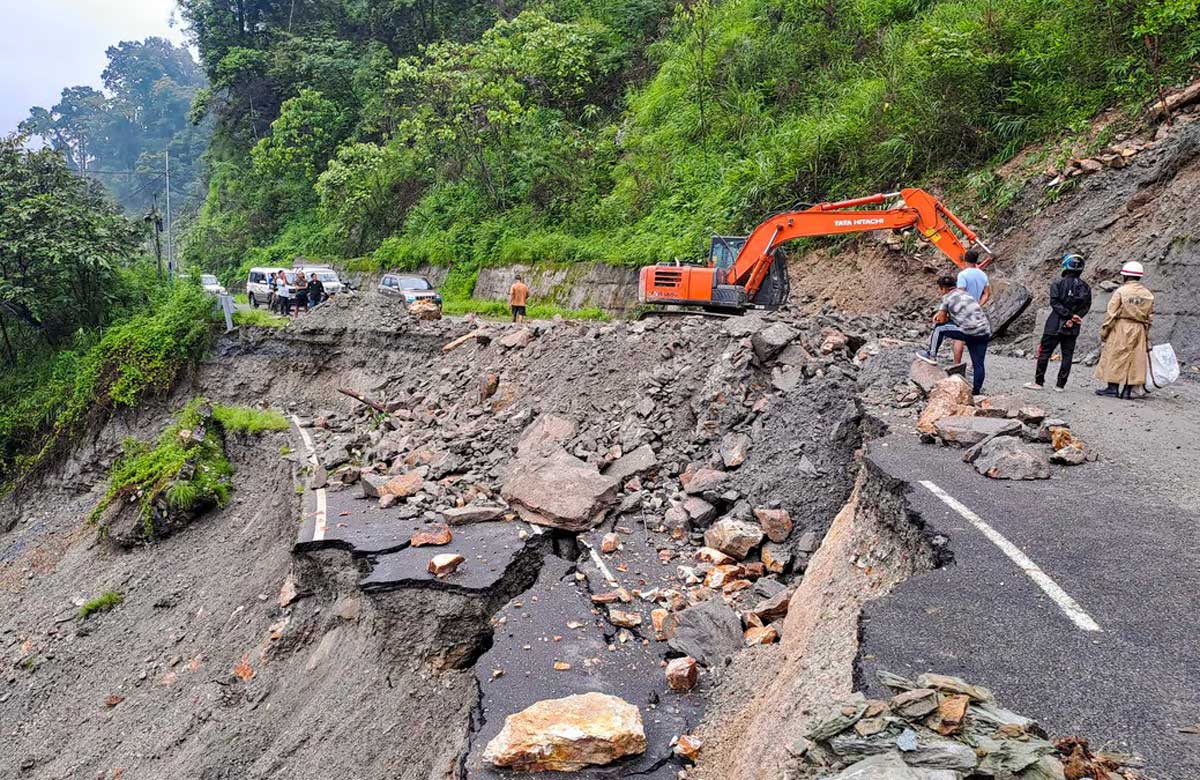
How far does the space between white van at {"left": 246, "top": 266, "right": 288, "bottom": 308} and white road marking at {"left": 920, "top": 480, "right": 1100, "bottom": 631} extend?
2530 centimetres

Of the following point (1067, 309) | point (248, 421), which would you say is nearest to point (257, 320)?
point (248, 421)

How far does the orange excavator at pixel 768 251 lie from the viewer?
11273 mm

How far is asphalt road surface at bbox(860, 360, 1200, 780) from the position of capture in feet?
9.11

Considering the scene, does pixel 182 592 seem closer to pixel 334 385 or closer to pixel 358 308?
pixel 334 385

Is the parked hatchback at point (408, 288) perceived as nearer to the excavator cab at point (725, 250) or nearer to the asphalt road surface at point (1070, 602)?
the excavator cab at point (725, 250)

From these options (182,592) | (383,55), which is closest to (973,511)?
(182,592)

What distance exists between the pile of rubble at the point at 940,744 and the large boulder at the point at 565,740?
59.7 inches

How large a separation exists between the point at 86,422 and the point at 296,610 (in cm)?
1475

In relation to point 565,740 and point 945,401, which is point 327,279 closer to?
point 945,401

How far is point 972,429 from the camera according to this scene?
238 inches

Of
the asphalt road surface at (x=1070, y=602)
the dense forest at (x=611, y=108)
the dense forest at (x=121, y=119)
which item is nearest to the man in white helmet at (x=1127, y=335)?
the asphalt road surface at (x=1070, y=602)

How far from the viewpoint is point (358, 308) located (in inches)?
721

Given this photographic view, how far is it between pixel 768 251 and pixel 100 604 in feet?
41.4

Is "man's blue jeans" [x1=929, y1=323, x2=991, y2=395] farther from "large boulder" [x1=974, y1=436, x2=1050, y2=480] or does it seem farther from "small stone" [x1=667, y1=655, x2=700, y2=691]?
"small stone" [x1=667, y1=655, x2=700, y2=691]
